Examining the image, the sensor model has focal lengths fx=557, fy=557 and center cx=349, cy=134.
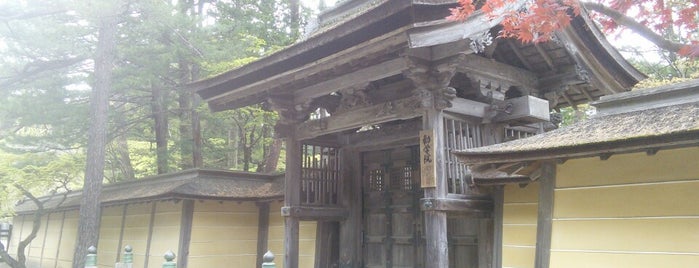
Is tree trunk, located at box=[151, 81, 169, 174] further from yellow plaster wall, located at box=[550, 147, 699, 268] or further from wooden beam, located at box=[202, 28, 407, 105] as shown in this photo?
yellow plaster wall, located at box=[550, 147, 699, 268]

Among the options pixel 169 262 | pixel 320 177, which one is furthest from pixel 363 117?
pixel 169 262

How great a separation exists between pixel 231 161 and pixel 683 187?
1626 centimetres

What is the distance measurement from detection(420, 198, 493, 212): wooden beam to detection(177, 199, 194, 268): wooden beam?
647 centimetres

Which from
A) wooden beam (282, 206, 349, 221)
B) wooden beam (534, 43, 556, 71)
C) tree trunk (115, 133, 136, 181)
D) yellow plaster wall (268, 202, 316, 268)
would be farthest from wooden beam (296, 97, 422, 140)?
tree trunk (115, 133, 136, 181)

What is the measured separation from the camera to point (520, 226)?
7.10 meters

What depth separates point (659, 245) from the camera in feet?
17.4

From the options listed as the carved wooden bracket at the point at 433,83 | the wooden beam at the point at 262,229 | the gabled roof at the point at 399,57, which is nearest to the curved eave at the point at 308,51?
the gabled roof at the point at 399,57

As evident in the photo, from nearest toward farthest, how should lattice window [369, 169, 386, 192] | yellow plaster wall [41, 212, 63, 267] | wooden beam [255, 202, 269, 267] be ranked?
lattice window [369, 169, 386, 192] → wooden beam [255, 202, 269, 267] → yellow plaster wall [41, 212, 63, 267]

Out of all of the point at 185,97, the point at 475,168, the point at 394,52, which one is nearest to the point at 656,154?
the point at 475,168

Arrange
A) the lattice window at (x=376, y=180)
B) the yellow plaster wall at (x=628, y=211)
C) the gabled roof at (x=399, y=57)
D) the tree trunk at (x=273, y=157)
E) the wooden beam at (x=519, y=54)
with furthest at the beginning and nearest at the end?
the tree trunk at (x=273, y=157) < the lattice window at (x=376, y=180) < the wooden beam at (x=519, y=54) < the gabled roof at (x=399, y=57) < the yellow plaster wall at (x=628, y=211)

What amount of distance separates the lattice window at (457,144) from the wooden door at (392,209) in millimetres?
1780

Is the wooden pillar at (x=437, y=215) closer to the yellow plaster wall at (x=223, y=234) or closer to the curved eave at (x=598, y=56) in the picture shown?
the curved eave at (x=598, y=56)

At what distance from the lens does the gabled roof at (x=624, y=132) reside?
491 centimetres

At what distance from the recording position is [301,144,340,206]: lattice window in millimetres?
9773
